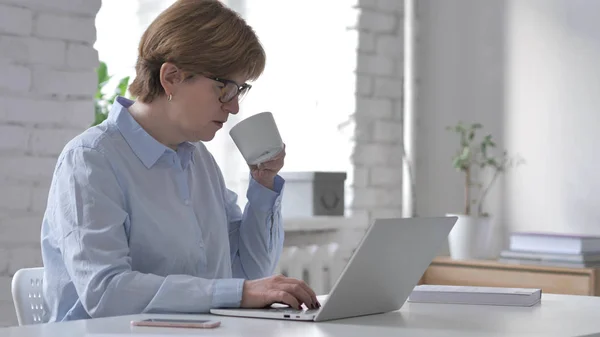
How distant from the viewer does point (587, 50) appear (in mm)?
3316

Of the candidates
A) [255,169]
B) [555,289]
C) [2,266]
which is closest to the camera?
[255,169]

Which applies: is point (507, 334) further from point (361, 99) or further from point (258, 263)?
point (361, 99)

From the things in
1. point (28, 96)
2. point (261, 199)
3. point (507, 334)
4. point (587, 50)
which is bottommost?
point (507, 334)

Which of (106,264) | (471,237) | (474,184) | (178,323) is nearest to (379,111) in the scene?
(474,184)

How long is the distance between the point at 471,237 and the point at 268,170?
4.80 feet

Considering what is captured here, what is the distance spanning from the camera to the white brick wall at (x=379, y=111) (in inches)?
139

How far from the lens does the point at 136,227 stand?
1720 millimetres

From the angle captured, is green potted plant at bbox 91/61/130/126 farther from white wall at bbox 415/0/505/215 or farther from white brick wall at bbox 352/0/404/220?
white wall at bbox 415/0/505/215

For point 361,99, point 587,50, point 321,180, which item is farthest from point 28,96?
point 587,50

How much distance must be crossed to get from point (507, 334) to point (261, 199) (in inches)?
29.9

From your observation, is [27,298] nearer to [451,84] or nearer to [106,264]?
[106,264]

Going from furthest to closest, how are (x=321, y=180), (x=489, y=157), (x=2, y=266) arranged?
(x=489, y=157) → (x=321, y=180) → (x=2, y=266)

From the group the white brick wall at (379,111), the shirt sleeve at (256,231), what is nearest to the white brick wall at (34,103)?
the shirt sleeve at (256,231)

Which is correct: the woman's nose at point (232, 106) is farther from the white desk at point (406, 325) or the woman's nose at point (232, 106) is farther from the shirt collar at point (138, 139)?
the white desk at point (406, 325)
